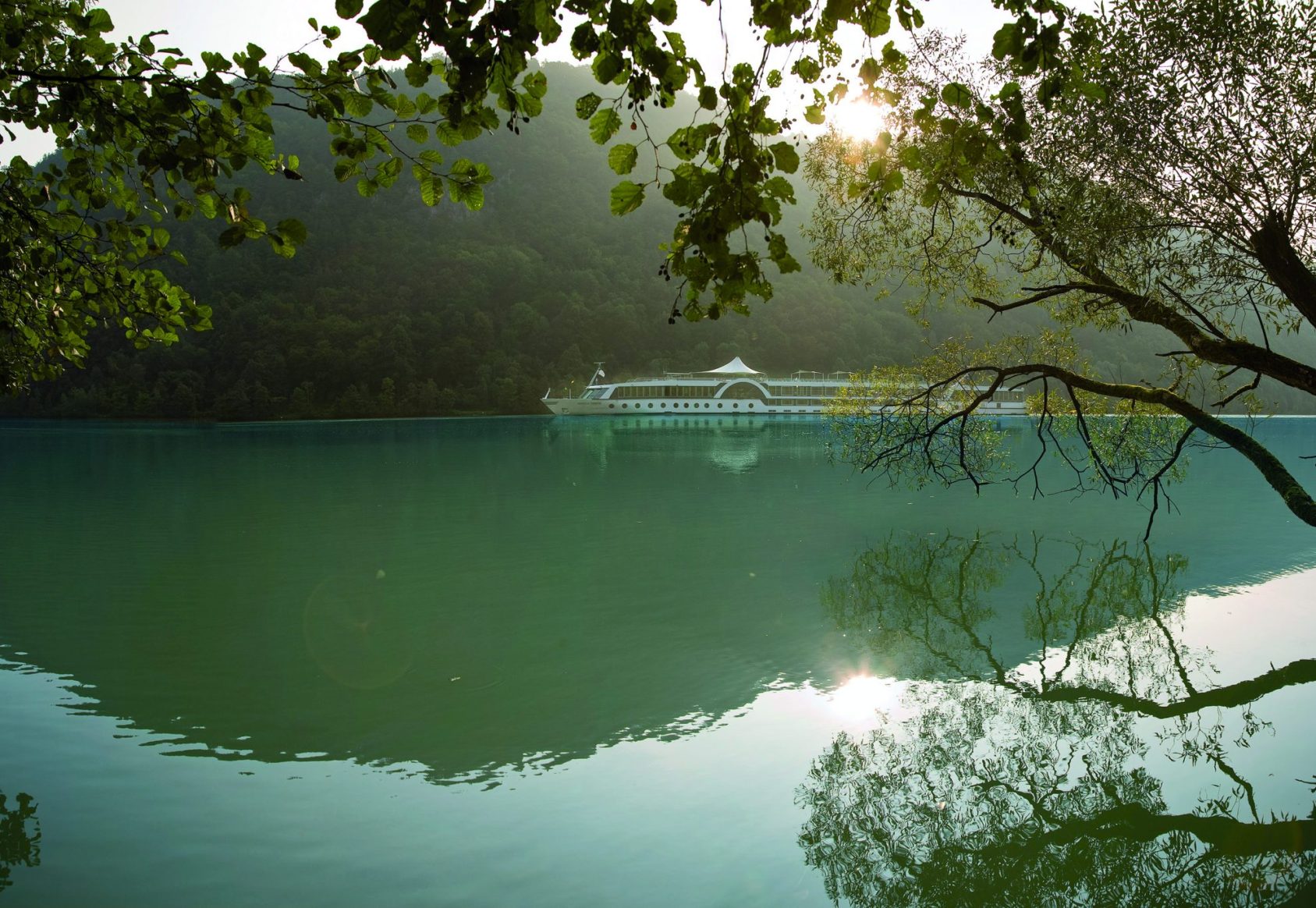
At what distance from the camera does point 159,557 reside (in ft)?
48.0

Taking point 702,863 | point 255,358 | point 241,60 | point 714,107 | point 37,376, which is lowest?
point 702,863

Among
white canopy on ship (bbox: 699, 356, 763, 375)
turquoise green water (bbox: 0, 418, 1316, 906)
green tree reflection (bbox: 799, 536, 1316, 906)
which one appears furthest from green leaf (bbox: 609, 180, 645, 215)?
white canopy on ship (bbox: 699, 356, 763, 375)

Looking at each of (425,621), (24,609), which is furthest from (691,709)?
(24,609)

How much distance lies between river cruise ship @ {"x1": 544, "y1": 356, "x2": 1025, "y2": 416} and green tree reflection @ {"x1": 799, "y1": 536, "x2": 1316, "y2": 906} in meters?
77.1

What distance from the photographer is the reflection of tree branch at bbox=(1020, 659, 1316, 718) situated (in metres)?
7.62

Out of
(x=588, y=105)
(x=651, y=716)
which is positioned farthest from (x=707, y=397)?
(x=588, y=105)

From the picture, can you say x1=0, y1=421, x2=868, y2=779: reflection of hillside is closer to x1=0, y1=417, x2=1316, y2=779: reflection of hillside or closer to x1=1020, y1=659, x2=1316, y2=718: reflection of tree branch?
x1=0, y1=417, x2=1316, y2=779: reflection of hillside

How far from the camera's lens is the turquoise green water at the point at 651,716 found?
4.93 m

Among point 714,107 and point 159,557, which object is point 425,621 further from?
point 714,107

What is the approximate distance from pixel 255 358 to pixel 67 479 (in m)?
63.0

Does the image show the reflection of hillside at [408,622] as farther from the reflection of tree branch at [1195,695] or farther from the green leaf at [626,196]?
the green leaf at [626,196]

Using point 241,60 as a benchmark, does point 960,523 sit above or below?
below

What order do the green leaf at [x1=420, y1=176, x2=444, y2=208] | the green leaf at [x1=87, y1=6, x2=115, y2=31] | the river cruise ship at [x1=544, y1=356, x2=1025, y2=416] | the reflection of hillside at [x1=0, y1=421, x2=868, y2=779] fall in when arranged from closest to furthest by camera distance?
the green leaf at [x1=420, y1=176, x2=444, y2=208] → the green leaf at [x1=87, y1=6, x2=115, y2=31] → the reflection of hillside at [x1=0, y1=421, x2=868, y2=779] → the river cruise ship at [x1=544, y1=356, x2=1025, y2=416]

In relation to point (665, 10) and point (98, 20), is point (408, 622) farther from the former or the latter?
point (665, 10)
